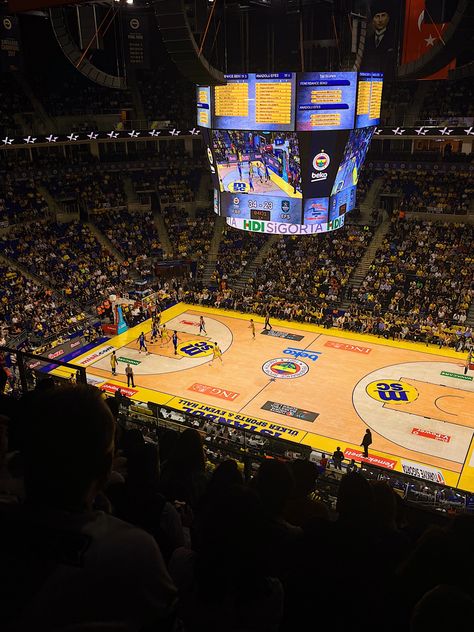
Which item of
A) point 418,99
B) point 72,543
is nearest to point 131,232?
point 418,99

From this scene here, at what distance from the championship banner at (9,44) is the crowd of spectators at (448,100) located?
24.7 m

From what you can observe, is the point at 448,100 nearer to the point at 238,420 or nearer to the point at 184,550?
the point at 238,420

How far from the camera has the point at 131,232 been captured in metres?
39.6

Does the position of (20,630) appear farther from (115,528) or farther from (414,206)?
(414,206)

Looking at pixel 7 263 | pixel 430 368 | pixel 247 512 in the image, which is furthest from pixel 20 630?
pixel 7 263

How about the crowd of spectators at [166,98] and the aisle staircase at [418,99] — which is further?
the crowd of spectators at [166,98]

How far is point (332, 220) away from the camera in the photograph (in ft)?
81.3

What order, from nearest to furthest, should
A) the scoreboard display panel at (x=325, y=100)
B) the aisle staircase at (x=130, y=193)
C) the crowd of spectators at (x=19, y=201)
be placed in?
the scoreboard display panel at (x=325, y=100) < the crowd of spectators at (x=19, y=201) < the aisle staircase at (x=130, y=193)

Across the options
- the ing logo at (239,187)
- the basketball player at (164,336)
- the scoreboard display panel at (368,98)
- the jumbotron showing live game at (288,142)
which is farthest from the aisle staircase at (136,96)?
the scoreboard display panel at (368,98)

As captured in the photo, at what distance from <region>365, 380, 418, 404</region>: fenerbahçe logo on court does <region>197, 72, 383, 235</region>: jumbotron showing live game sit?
281 inches

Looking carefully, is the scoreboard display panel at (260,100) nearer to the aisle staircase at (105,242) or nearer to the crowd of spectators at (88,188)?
the aisle staircase at (105,242)

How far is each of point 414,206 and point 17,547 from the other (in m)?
38.2

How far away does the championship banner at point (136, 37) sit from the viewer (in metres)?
34.0

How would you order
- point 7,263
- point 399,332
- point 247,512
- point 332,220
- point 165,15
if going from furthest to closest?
point 7,263 < point 399,332 < point 332,220 < point 165,15 < point 247,512
